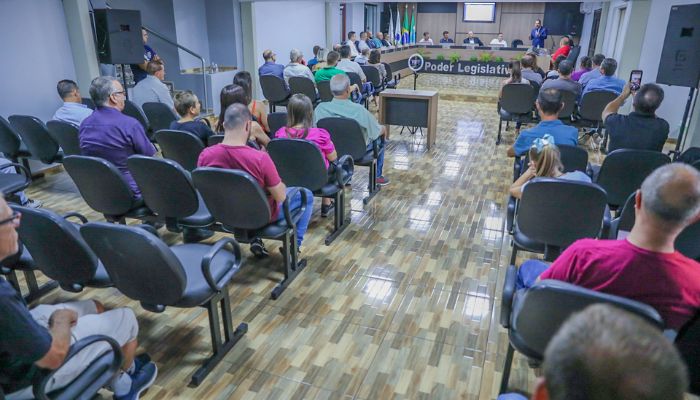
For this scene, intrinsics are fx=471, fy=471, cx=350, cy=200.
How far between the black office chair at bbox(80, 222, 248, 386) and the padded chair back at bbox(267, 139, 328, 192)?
43.8 inches

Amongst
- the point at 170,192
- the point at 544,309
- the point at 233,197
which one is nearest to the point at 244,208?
the point at 233,197

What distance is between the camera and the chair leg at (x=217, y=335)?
7.99 ft

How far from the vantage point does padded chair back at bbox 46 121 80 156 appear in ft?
13.8

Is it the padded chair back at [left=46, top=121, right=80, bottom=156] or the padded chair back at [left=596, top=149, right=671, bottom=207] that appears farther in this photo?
the padded chair back at [left=46, top=121, right=80, bottom=156]

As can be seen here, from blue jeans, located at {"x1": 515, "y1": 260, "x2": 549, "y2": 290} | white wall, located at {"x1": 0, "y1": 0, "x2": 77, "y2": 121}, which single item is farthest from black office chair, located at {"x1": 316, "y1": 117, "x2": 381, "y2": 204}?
white wall, located at {"x1": 0, "y1": 0, "x2": 77, "y2": 121}

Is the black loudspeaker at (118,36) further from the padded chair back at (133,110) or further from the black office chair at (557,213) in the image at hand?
the black office chair at (557,213)

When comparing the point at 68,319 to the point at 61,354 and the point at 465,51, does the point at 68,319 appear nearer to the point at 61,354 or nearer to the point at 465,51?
the point at 61,354

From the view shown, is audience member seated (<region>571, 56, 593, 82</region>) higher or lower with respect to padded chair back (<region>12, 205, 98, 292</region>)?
higher

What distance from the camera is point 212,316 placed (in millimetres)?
2484

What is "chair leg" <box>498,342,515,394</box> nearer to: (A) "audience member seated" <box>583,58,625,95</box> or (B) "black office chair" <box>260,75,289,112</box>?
(A) "audience member seated" <box>583,58,625,95</box>

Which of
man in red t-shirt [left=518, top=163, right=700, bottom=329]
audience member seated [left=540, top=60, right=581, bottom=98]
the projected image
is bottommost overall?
man in red t-shirt [left=518, top=163, right=700, bottom=329]

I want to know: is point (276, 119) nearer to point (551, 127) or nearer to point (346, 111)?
point (346, 111)

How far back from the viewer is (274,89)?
25.7ft

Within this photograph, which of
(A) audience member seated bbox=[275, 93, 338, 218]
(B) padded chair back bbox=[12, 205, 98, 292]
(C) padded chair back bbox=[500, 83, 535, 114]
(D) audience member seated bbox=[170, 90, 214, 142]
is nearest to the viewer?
(B) padded chair back bbox=[12, 205, 98, 292]
